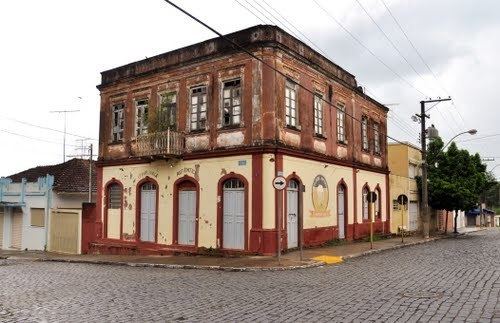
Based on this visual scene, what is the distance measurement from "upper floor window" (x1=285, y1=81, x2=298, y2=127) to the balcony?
4.51 m

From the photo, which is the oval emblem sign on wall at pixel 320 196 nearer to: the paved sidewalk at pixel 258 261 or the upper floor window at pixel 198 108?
the paved sidewalk at pixel 258 261

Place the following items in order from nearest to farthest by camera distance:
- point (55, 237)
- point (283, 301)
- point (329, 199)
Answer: point (283, 301)
point (329, 199)
point (55, 237)

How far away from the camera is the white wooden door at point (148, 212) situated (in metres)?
20.8

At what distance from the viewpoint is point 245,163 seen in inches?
696

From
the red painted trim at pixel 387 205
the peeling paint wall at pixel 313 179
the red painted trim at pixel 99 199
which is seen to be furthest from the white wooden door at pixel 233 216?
the red painted trim at pixel 387 205

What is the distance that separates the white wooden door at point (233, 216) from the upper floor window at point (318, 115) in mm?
4656

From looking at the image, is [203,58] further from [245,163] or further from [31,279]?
[31,279]

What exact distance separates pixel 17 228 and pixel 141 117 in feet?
41.8

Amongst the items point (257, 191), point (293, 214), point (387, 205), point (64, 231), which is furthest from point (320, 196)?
point (64, 231)

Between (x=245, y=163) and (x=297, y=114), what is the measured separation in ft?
10.2

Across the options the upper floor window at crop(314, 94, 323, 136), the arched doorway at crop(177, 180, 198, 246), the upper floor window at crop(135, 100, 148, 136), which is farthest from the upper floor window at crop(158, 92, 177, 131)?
the upper floor window at crop(314, 94, 323, 136)

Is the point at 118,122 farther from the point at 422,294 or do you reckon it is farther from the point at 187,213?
the point at 422,294

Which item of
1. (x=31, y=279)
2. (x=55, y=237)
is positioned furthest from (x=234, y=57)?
(x=55, y=237)

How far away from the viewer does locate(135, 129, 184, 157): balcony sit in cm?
1930
